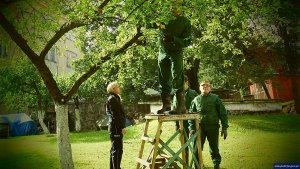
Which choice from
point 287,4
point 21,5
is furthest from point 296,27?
point 21,5

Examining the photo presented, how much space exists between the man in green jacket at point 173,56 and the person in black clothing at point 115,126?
142 cm

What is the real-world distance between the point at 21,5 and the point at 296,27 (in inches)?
194

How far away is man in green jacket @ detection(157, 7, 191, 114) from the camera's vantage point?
16.2 feet

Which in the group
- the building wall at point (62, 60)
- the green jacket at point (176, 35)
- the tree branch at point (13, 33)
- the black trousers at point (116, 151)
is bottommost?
the black trousers at point (116, 151)

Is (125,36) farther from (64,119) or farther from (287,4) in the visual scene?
(287,4)

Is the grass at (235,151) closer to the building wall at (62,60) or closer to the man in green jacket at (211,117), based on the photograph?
the man in green jacket at (211,117)

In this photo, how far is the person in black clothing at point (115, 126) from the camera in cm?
630

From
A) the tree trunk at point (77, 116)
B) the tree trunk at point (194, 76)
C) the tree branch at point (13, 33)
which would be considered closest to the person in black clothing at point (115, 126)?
the tree branch at point (13, 33)

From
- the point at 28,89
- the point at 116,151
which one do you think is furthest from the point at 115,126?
the point at 28,89

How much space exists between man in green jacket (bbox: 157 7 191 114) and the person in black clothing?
142 cm

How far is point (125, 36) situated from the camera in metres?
9.38

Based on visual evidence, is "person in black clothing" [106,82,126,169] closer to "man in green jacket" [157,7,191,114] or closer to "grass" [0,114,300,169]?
"man in green jacket" [157,7,191,114]

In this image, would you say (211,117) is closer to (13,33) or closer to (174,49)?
(174,49)

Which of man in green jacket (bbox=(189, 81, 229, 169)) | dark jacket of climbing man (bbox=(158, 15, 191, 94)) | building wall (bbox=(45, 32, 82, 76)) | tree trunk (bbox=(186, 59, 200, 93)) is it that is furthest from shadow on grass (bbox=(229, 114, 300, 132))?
building wall (bbox=(45, 32, 82, 76))
